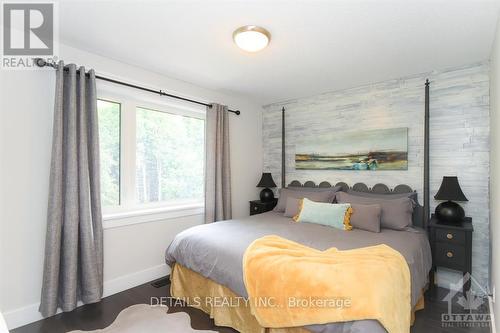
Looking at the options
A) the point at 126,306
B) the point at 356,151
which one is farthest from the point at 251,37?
the point at 126,306

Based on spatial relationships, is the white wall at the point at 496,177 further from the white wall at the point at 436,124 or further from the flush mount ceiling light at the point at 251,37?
the flush mount ceiling light at the point at 251,37

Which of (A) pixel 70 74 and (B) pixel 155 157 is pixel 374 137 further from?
(A) pixel 70 74

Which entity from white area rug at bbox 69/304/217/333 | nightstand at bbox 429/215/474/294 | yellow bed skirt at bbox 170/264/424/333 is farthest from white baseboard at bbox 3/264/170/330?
nightstand at bbox 429/215/474/294

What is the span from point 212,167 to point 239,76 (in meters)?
1.22

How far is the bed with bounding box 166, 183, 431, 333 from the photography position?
6.25 feet

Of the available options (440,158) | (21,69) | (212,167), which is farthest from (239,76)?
(440,158)

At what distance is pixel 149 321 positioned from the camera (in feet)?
6.90

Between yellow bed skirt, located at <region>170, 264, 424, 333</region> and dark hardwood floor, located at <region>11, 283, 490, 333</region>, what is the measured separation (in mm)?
70

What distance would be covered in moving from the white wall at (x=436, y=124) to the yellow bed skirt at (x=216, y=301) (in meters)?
1.12

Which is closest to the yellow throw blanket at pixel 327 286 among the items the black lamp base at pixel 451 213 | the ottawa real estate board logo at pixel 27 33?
the black lamp base at pixel 451 213

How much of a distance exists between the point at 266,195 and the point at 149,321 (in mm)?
2333

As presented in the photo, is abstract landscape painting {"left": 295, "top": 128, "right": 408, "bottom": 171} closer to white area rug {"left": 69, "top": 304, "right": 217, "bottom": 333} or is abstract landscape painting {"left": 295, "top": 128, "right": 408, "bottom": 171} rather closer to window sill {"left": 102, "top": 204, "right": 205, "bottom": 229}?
window sill {"left": 102, "top": 204, "right": 205, "bottom": 229}

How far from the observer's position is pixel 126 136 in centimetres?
284

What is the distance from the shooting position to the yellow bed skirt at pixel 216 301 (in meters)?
1.89
